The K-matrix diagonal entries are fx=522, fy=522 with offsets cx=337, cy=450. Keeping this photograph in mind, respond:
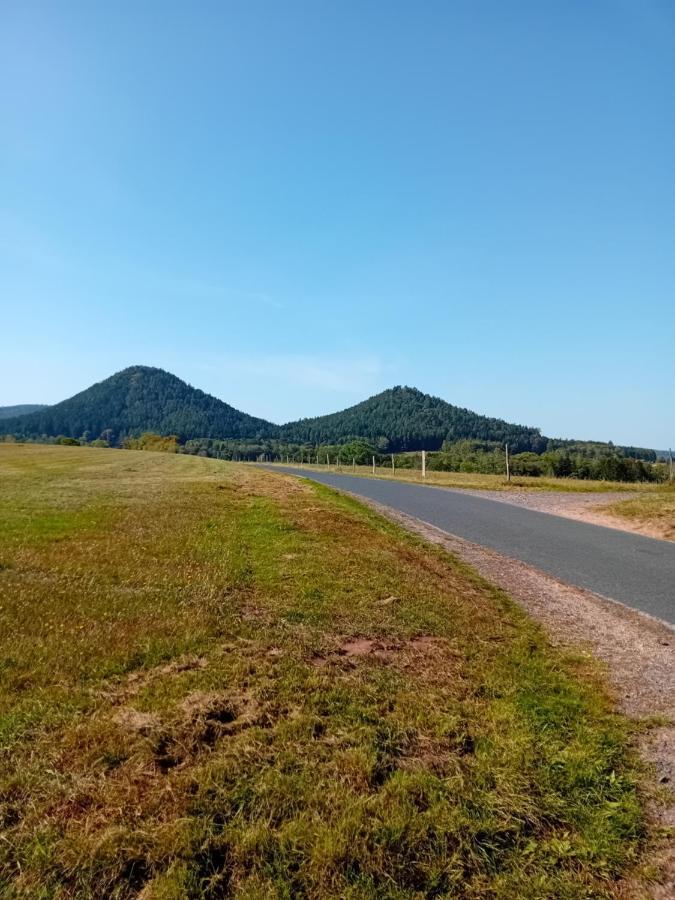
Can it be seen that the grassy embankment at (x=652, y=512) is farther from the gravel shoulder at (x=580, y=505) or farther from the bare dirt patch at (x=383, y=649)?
the bare dirt patch at (x=383, y=649)

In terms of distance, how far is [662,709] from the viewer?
5.63 meters

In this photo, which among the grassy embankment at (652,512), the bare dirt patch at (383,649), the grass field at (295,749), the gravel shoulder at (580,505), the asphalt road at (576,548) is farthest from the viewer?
the gravel shoulder at (580,505)

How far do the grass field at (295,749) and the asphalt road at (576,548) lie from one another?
4.10 meters

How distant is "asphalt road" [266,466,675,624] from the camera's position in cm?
1105

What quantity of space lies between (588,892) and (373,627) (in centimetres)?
441

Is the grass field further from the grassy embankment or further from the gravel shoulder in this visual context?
the gravel shoulder

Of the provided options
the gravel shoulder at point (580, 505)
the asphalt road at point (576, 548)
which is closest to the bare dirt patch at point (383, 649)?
the asphalt road at point (576, 548)

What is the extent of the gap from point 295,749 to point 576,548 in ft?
44.8

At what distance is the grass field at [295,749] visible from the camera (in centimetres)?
318

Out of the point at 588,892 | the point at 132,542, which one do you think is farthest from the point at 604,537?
the point at 588,892

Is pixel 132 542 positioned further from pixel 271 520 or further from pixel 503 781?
pixel 503 781

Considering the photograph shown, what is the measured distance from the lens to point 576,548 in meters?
15.7

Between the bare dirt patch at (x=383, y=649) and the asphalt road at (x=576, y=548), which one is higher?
the bare dirt patch at (x=383, y=649)

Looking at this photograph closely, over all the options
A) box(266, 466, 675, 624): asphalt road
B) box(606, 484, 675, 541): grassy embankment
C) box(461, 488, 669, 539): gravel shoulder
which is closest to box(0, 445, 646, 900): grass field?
box(266, 466, 675, 624): asphalt road
